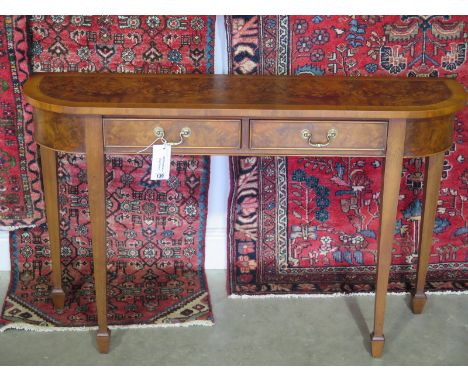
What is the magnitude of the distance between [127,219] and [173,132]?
96 centimetres

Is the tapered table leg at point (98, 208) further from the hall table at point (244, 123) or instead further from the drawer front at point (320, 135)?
the drawer front at point (320, 135)

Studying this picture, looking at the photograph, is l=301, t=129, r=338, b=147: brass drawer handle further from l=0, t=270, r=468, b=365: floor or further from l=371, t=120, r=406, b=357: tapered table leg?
l=0, t=270, r=468, b=365: floor

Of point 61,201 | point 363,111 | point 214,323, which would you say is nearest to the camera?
point 363,111

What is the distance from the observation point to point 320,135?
8.77 feet

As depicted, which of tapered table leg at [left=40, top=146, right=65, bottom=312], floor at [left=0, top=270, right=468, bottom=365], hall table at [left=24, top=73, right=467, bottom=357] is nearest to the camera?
hall table at [left=24, top=73, right=467, bottom=357]

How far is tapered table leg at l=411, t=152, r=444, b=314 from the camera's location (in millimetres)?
3045

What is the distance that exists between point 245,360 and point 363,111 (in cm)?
109

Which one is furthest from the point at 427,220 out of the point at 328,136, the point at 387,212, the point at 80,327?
the point at 80,327

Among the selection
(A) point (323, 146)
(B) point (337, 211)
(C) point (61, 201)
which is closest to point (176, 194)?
(C) point (61, 201)

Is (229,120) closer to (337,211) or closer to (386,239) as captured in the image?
(386,239)

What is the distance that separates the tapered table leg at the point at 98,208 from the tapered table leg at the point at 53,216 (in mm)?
373

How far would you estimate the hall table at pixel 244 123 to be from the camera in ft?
8.62

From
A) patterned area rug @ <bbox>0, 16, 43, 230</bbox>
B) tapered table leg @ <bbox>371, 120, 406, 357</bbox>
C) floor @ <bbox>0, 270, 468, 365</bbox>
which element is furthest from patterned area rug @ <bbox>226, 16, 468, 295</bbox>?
patterned area rug @ <bbox>0, 16, 43, 230</bbox>

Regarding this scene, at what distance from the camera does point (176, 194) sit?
3.48 metres
